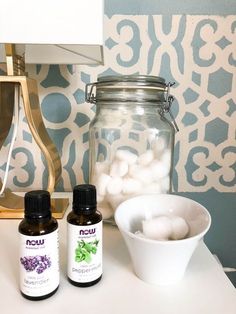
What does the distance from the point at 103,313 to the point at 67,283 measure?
0.22ft

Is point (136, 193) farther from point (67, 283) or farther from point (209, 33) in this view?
point (209, 33)

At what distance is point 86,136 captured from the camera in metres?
0.76

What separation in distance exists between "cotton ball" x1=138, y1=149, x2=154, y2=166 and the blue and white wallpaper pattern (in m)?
0.25

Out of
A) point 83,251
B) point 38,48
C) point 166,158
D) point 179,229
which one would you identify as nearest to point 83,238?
point 83,251

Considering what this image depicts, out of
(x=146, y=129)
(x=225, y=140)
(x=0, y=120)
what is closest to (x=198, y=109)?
(x=225, y=140)

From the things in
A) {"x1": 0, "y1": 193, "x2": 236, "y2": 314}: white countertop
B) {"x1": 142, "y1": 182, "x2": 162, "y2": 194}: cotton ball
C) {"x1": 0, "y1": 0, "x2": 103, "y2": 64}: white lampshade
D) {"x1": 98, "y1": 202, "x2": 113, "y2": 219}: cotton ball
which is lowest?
{"x1": 0, "y1": 193, "x2": 236, "y2": 314}: white countertop

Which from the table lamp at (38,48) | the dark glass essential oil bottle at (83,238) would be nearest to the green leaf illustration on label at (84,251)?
the dark glass essential oil bottle at (83,238)

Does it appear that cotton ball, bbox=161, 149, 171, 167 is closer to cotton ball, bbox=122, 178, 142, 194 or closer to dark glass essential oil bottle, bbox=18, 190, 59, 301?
cotton ball, bbox=122, 178, 142, 194

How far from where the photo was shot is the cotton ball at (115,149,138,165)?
52cm

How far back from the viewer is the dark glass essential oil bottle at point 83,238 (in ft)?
1.22

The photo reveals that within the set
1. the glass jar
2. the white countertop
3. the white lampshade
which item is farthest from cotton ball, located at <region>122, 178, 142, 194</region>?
the white lampshade

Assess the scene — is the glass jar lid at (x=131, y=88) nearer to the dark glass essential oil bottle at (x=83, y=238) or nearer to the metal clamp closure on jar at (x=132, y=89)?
the metal clamp closure on jar at (x=132, y=89)

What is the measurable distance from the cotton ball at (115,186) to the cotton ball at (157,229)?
94 mm

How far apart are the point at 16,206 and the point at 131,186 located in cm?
23
